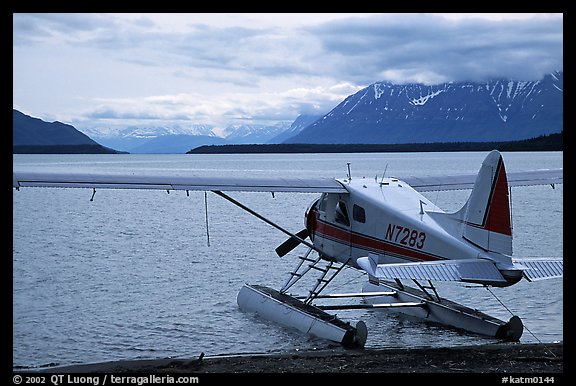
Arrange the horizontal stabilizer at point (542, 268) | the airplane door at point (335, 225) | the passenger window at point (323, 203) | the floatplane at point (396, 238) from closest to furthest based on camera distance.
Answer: the horizontal stabilizer at point (542, 268) < the floatplane at point (396, 238) < the airplane door at point (335, 225) < the passenger window at point (323, 203)

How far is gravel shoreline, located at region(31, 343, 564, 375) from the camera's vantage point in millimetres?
8758

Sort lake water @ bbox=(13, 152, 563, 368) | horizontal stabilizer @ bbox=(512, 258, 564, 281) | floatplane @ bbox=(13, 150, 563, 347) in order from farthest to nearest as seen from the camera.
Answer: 1. lake water @ bbox=(13, 152, 563, 368)
2. floatplane @ bbox=(13, 150, 563, 347)
3. horizontal stabilizer @ bbox=(512, 258, 564, 281)

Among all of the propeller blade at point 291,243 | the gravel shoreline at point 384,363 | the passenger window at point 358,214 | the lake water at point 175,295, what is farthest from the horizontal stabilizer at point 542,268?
the propeller blade at point 291,243

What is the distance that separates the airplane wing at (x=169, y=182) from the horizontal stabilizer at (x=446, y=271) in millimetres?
3009

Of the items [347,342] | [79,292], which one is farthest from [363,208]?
[79,292]

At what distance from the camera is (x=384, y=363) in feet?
30.2

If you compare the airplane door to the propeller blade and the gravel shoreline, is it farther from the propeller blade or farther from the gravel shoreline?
the gravel shoreline

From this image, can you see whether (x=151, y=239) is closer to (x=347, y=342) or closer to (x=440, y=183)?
(x=440, y=183)

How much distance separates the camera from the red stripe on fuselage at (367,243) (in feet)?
34.3

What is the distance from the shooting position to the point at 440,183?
14.2 meters

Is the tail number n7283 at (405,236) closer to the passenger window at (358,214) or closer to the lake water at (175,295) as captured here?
the passenger window at (358,214)

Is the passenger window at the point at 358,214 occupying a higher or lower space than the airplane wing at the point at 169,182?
lower

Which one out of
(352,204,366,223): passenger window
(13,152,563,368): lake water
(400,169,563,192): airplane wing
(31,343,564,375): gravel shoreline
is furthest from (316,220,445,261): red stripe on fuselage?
(400,169,563,192): airplane wing

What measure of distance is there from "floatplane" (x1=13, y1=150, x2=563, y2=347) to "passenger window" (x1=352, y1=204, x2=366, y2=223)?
0.02 meters
